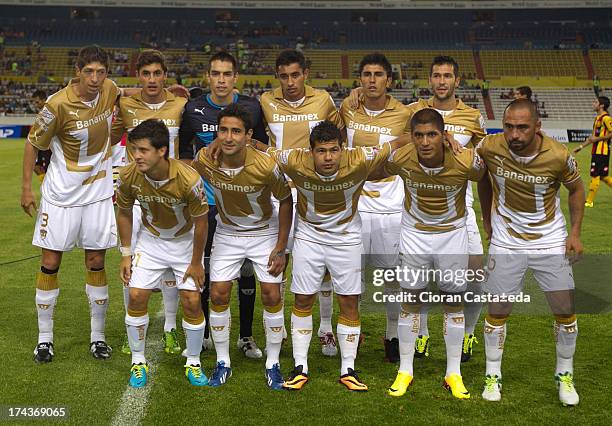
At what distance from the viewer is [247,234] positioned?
5.37 metres

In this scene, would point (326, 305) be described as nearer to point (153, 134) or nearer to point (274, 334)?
point (274, 334)

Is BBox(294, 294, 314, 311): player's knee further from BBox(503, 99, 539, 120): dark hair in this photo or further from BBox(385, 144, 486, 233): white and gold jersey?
BBox(503, 99, 539, 120): dark hair

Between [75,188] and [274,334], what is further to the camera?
[75,188]

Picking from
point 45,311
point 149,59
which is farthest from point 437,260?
point 45,311

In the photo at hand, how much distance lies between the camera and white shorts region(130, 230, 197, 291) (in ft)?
17.1

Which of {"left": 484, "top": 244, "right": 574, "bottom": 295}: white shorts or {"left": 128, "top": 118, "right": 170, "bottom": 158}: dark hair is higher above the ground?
{"left": 128, "top": 118, "right": 170, "bottom": 158}: dark hair

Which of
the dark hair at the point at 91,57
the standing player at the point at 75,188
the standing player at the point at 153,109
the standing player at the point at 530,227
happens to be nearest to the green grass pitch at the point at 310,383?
the standing player at the point at 530,227

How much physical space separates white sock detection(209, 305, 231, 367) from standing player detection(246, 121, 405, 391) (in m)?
0.51

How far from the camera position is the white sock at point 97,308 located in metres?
5.83

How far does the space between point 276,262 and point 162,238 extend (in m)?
0.86

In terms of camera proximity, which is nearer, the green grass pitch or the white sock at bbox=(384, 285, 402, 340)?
the green grass pitch

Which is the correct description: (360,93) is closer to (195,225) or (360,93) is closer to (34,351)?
(195,225)

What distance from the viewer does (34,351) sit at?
5777mm

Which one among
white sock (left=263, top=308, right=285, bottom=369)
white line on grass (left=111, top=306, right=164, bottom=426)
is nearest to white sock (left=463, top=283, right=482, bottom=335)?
white sock (left=263, top=308, right=285, bottom=369)
